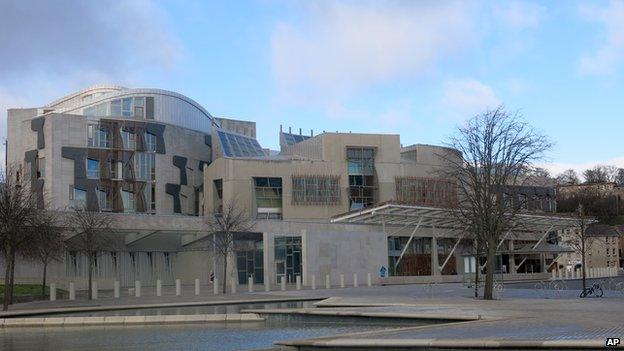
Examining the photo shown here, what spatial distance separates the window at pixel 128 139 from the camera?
7850 cm

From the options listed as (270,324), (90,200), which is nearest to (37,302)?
(270,324)

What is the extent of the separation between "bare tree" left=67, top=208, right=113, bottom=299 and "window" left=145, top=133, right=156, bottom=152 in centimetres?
2399

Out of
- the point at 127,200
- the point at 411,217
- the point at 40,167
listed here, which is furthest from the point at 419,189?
the point at 40,167

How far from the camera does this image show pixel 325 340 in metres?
15.4

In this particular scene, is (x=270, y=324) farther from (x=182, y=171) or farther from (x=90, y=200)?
(x=182, y=171)

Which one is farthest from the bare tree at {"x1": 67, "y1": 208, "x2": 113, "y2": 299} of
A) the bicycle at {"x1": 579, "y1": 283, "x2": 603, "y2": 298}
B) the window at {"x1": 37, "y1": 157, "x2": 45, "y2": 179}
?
the bicycle at {"x1": 579, "y1": 283, "x2": 603, "y2": 298}

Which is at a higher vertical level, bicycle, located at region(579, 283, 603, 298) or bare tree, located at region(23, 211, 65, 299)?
bare tree, located at region(23, 211, 65, 299)

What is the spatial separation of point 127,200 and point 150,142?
708 cm

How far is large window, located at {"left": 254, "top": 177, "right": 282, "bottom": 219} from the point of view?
7675 cm

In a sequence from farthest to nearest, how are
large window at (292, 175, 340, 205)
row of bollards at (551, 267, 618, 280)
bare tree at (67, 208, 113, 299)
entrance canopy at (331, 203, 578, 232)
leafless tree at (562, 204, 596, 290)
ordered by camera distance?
1. row of bollards at (551, 267, 618, 280)
2. large window at (292, 175, 340, 205)
3. entrance canopy at (331, 203, 578, 232)
4. leafless tree at (562, 204, 596, 290)
5. bare tree at (67, 208, 113, 299)

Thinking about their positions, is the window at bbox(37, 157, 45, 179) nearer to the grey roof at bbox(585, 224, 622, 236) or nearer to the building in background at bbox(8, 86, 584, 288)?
the building in background at bbox(8, 86, 584, 288)

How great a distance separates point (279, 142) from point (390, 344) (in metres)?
87.7

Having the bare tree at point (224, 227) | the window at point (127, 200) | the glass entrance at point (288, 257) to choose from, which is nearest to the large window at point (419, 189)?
the glass entrance at point (288, 257)

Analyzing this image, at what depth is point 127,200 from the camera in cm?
7906
